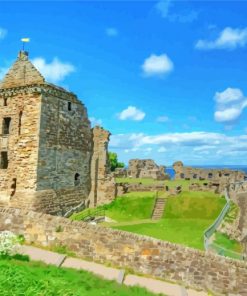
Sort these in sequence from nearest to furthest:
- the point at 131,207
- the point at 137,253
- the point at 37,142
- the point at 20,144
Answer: the point at 137,253 < the point at 37,142 < the point at 20,144 < the point at 131,207

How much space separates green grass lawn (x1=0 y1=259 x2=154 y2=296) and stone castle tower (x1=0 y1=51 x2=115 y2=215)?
15943mm

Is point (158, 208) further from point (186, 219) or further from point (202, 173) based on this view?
point (202, 173)

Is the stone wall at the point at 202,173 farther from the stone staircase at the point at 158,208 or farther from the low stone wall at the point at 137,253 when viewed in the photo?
the low stone wall at the point at 137,253

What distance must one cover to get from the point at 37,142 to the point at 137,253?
16.2 m

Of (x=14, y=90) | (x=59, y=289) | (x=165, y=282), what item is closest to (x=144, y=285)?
(x=165, y=282)

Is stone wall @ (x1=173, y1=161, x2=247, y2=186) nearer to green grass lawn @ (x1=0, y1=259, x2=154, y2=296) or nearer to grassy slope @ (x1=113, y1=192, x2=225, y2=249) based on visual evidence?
grassy slope @ (x1=113, y1=192, x2=225, y2=249)

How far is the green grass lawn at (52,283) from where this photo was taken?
10.7 m

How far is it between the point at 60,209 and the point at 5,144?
719 centimetres

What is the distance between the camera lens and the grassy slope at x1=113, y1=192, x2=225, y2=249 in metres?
24.2

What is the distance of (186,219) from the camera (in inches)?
1141

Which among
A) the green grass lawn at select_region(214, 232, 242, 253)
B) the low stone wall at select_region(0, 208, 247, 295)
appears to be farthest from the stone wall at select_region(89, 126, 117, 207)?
the low stone wall at select_region(0, 208, 247, 295)

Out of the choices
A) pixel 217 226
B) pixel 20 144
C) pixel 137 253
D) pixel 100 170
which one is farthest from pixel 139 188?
pixel 137 253

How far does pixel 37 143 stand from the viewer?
30125 millimetres

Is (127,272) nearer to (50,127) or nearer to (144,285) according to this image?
(144,285)
